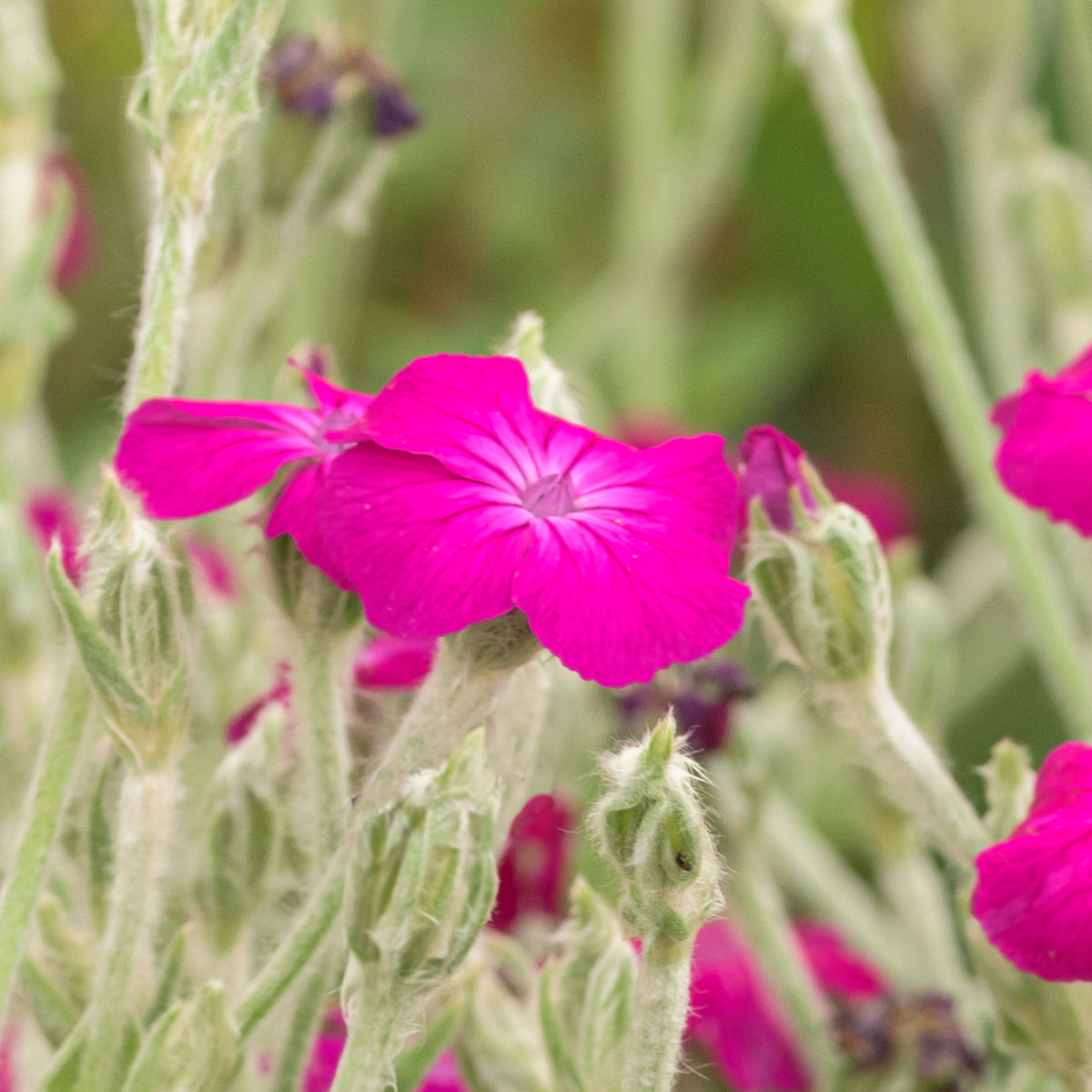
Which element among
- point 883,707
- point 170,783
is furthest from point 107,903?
point 883,707

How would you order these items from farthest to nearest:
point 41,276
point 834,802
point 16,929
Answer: point 834,802, point 41,276, point 16,929

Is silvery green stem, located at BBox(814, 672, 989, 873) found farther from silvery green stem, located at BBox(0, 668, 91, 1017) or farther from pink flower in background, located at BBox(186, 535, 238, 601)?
pink flower in background, located at BBox(186, 535, 238, 601)

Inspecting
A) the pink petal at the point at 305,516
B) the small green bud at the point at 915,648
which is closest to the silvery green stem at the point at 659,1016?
the pink petal at the point at 305,516

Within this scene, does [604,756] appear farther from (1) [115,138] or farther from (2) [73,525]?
(1) [115,138]

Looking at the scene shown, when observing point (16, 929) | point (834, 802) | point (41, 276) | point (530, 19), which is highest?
point (530, 19)

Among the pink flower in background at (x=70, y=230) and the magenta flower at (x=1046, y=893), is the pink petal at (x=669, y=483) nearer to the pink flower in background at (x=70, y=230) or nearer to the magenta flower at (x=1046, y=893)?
the magenta flower at (x=1046, y=893)

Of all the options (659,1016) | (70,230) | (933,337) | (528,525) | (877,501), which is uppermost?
(70,230)

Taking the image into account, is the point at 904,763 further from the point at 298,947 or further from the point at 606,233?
the point at 606,233

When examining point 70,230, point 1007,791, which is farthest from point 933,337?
point 70,230
